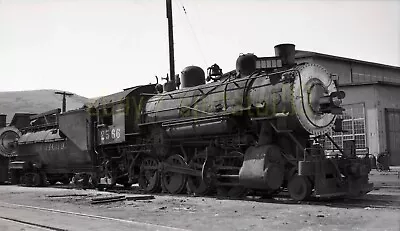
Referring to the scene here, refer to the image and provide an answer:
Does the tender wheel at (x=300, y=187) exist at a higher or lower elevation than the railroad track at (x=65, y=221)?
higher

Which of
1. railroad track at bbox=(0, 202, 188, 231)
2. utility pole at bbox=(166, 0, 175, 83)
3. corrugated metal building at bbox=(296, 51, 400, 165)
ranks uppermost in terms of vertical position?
utility pole at bbox=(166, 0, 175, 83)

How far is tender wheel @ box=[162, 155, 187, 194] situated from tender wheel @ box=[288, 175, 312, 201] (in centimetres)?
413

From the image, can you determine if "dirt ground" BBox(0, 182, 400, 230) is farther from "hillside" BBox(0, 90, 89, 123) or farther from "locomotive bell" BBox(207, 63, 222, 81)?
"hillside" BBox(0, 90, 89, 123)

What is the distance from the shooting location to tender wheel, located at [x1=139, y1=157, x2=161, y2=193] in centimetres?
1593

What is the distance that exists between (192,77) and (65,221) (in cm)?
810

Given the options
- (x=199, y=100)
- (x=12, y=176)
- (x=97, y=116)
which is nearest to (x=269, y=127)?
(x=199, y=100)

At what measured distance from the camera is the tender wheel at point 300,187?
445 inches

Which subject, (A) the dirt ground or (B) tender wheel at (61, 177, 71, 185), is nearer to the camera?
(A) the dirt ground

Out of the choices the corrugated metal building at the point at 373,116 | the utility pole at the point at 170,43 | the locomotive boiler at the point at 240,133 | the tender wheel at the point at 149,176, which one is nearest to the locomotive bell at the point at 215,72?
the locomotive boiler at the point at 240,133

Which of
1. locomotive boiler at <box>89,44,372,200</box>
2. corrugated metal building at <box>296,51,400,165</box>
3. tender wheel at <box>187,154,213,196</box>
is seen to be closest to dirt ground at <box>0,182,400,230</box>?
locomotive boiler at <box>89,44,372,200</box>

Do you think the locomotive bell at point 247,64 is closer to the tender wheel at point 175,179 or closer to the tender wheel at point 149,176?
the tender wheel at point 175,179

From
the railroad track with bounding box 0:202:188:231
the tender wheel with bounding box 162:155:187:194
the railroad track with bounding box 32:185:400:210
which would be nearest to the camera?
the railroad track with bounding box 0:202:188:231

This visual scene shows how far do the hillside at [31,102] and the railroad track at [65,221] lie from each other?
93702 mm

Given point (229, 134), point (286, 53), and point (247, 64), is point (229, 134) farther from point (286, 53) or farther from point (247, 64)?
point (286, 53)
